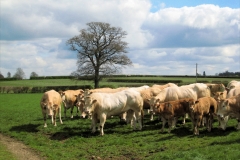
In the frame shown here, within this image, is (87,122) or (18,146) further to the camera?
(87,122)

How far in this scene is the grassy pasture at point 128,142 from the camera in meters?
10.6

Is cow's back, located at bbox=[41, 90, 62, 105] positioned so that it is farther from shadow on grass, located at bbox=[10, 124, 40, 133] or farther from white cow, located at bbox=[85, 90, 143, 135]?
white cow, located at bbox=[85, 90, 143, 135]

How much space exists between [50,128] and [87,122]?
8.29ft

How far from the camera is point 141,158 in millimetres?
10922

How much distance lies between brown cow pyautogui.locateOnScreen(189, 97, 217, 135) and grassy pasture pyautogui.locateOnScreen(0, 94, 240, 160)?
421 millimetres

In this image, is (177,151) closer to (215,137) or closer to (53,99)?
(215,137)

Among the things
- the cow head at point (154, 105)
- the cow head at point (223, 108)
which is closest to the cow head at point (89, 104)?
the cow head at point (154, 105)

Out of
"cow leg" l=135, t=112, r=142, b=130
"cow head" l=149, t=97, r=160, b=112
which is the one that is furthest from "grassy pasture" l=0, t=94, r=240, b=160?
"cow head" l=149, t=97, r=160, b=112

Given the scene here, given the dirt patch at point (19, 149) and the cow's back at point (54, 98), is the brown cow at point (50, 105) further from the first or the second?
the dirt patch at point (19, 149)

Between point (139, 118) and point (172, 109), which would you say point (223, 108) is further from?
point (139, 118)

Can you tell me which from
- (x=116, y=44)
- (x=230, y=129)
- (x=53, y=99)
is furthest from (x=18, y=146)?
(x=116, y=44)

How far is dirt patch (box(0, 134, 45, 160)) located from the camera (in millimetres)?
11906

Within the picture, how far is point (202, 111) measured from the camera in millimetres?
13922

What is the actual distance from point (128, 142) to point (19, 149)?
186 inches
